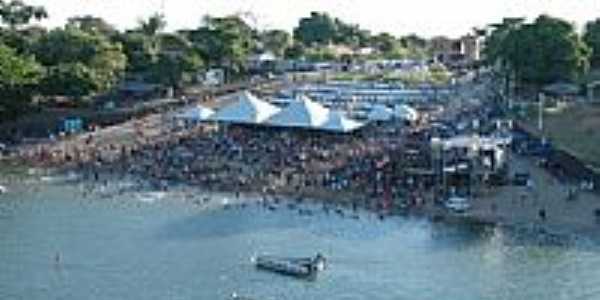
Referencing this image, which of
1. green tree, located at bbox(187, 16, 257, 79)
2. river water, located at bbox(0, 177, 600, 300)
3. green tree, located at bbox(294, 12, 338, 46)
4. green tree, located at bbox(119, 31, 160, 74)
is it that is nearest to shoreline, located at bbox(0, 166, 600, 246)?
river water, located at bbox(0, 177, 600, 300)

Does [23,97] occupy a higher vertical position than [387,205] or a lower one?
higher

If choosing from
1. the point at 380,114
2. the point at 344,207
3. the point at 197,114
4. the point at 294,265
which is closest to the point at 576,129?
the point at 380,114

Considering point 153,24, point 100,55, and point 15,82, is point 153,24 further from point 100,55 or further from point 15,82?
point 15,82

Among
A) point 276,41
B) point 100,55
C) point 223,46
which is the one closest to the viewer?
point 100,55

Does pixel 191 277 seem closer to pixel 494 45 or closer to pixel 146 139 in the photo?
pixel 146 139

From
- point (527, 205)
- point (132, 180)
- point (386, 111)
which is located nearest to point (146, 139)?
point (132, 180)

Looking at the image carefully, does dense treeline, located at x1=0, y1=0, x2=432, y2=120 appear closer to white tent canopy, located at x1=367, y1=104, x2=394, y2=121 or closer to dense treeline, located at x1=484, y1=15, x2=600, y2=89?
white tent canopy, located at x1=367, y1=104, x2=394, y2=121

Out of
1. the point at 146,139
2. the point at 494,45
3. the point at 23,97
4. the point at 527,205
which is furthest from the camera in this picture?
the point at 494,45
